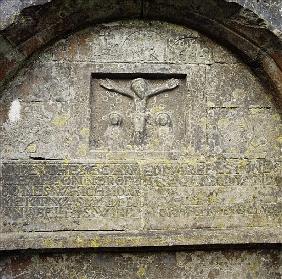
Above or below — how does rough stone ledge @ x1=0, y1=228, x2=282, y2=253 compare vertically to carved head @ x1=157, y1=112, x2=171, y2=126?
below

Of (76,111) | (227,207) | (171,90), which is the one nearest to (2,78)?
(76,111)

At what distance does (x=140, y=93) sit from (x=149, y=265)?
1031 mm

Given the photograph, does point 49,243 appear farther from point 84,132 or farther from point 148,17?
point 148,17

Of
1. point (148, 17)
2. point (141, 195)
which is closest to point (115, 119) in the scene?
point (141, 195)

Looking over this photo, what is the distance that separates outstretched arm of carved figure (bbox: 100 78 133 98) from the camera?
11.8ft

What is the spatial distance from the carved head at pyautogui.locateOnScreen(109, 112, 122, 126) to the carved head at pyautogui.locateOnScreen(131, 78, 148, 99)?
0.18 meters

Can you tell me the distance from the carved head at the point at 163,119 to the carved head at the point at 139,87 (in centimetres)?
16

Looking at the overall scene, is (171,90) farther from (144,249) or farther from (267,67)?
(144,249)

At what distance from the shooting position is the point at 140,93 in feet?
11.7

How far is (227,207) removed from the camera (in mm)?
3562

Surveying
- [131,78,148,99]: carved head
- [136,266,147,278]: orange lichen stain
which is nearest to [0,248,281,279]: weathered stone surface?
[136,266,147,278]: orange lichen stain

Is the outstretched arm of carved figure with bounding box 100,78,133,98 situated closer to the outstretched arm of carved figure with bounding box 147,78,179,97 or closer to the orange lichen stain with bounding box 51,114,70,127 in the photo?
the outstretched arm of carved figure with bounding box 147,78,179,97

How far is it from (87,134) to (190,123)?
2.04 feet

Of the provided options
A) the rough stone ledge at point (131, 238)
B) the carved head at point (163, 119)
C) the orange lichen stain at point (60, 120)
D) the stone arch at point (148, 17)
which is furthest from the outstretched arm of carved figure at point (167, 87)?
the rough stone ledge at point (131, 238)
